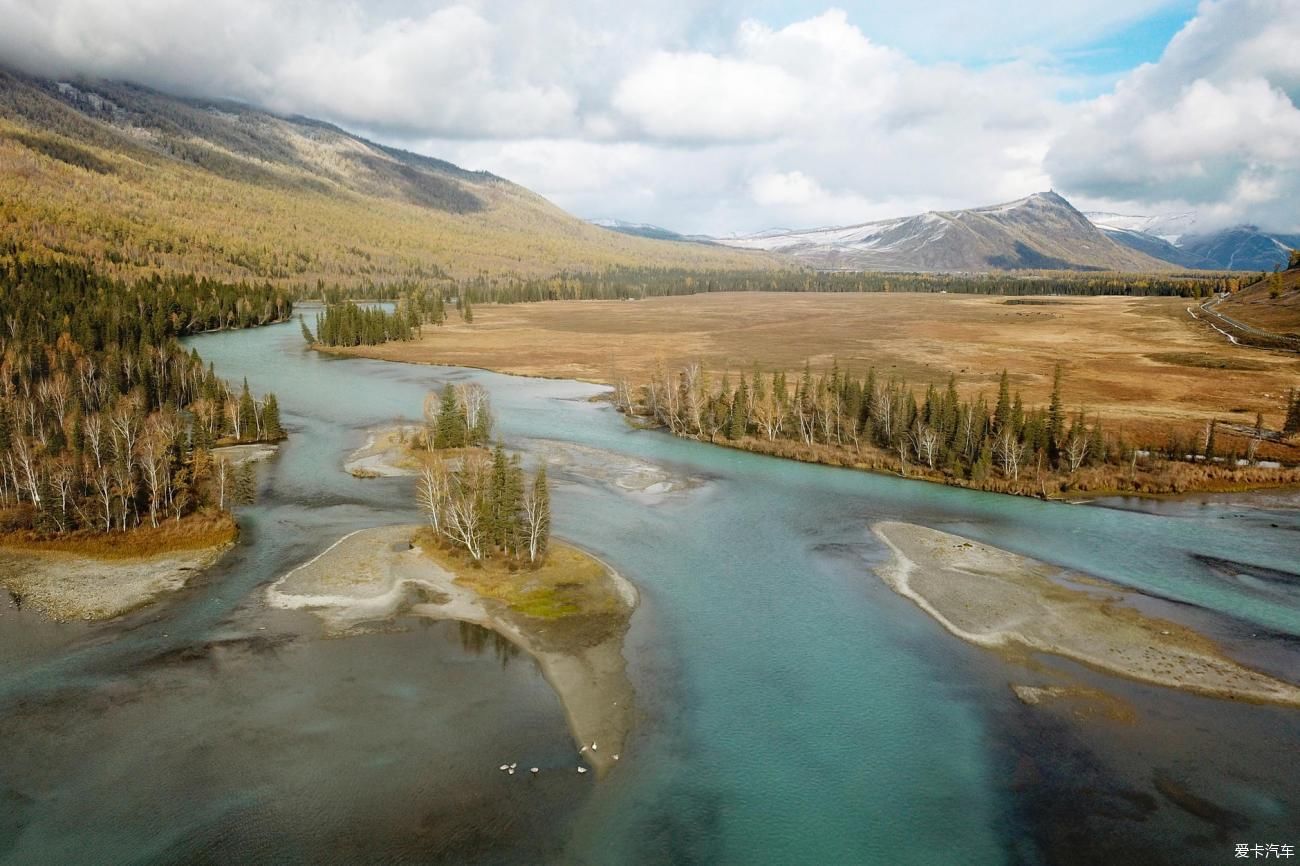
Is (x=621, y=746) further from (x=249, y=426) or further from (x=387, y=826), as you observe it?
(x=249, y=426)

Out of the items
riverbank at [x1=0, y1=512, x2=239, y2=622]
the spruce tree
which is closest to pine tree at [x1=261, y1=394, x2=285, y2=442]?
riverbank at [x1=0, y1=512, x2=239, y2=622]

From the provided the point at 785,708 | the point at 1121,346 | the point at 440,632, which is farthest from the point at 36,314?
the point at 1121,346

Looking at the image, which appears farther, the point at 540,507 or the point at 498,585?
the point at 540,507

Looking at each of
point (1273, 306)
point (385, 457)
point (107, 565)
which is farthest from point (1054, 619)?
point (1273, 306)

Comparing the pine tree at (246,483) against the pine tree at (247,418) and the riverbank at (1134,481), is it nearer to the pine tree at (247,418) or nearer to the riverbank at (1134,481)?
the pine tree at (247,418)

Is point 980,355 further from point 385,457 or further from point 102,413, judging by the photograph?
point 102,413

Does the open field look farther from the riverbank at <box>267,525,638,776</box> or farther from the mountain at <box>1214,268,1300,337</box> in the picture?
the riverbank at <box>267,525,638,776</box>

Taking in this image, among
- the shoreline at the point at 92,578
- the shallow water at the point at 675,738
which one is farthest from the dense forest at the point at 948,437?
the shoreline at the point at 92,578
